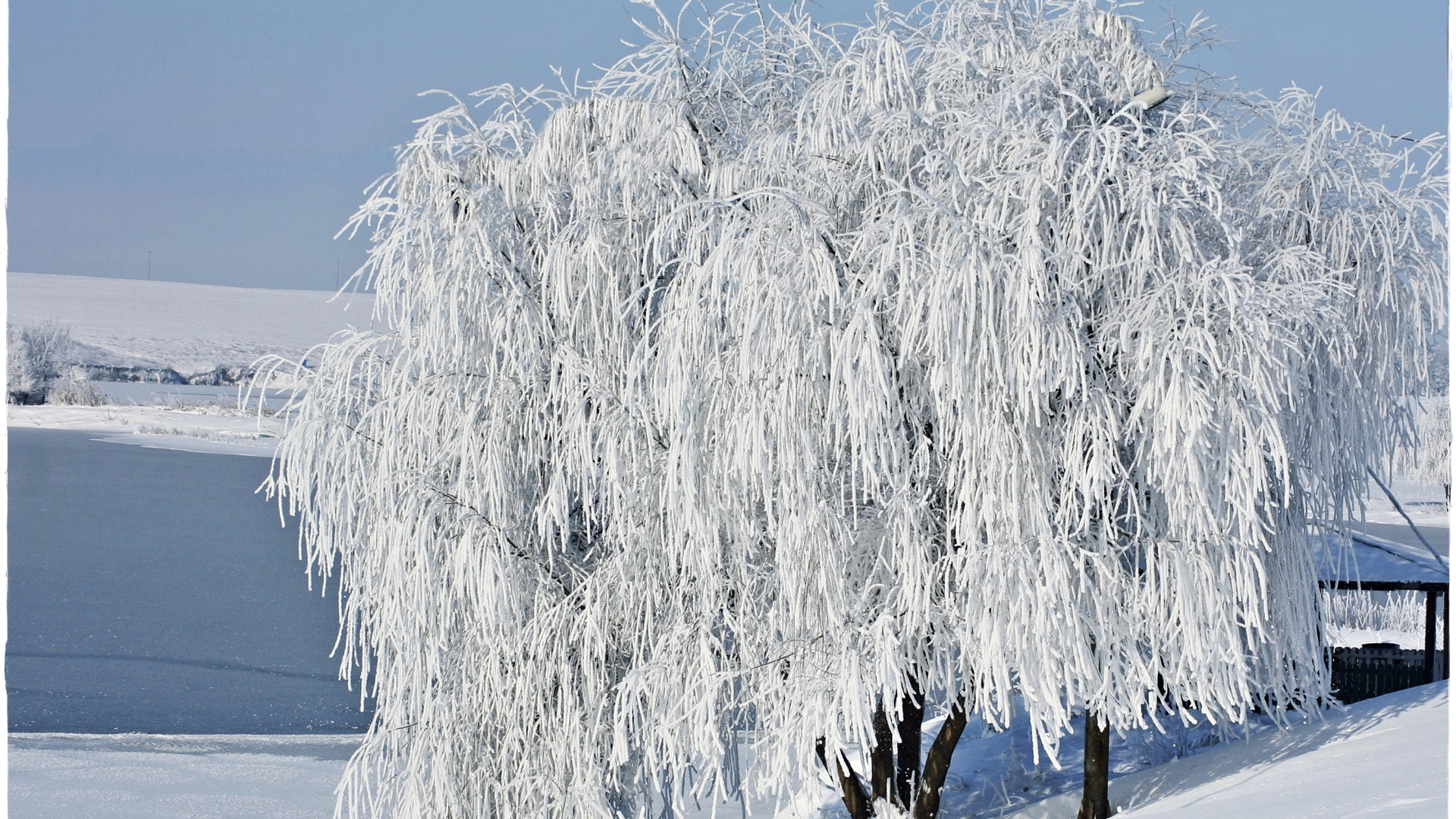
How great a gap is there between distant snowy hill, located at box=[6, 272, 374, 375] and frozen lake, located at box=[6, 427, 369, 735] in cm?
406

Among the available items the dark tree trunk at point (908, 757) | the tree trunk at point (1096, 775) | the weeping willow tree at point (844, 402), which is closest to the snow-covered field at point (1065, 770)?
the tree trunk at point (1096, 775)

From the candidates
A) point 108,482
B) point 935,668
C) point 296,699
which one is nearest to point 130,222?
point 296,699

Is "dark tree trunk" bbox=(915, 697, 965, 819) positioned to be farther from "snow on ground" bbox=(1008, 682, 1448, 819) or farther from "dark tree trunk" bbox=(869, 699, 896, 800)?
"snow on ground" bbox=(1008, 682, 1448, 819)

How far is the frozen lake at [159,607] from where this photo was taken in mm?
14695

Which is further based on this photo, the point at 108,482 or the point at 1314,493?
the point at 108,482

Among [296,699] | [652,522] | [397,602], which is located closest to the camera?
[652,522]

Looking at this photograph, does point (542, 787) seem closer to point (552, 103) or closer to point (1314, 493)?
point (552, 103)

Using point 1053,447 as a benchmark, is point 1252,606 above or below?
below

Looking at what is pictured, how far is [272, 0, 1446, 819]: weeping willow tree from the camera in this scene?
12.4 ft

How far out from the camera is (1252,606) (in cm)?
389

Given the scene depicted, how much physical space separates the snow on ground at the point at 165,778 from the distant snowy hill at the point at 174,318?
19.2 metres

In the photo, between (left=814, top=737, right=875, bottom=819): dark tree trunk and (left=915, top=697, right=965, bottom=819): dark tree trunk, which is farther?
(left=814, top=737, right=875, bottom=819): dark tree trunk

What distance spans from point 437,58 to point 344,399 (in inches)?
72.2

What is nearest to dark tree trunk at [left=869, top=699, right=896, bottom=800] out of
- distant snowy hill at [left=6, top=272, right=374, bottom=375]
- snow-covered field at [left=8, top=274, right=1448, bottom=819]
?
snow-covered field at [left=8, top=274, right=1448, bottom=819]
